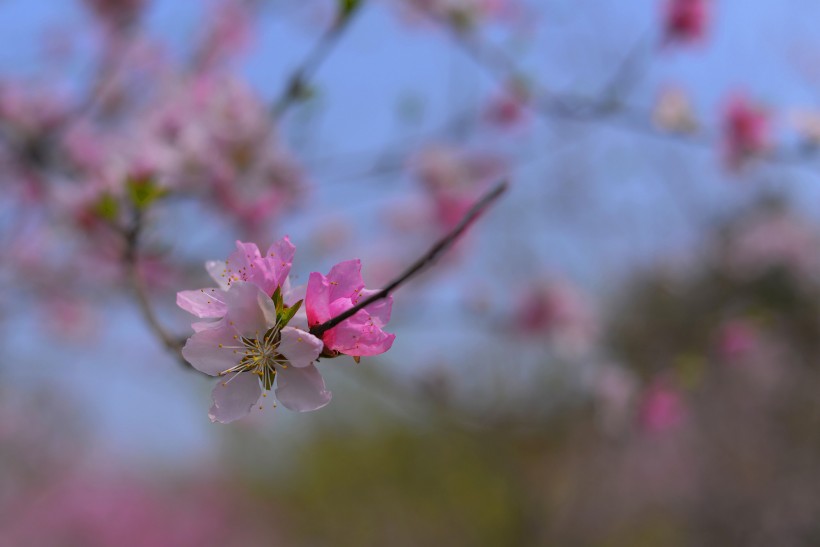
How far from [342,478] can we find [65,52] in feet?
21.8

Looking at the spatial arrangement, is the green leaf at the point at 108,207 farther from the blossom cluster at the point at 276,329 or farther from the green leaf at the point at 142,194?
the blossom cluster at the point at 276,329

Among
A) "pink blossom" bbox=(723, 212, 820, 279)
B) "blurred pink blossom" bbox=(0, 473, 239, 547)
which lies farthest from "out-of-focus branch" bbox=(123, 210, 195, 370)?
"blurred pink blossom" bbox=(0, 473, 239, 547)

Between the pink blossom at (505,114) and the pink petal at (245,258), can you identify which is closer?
the pink petal at (245,258)

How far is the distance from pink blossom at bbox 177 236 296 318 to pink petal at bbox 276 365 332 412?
87 millimetres

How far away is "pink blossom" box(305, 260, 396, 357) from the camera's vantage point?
0.64 meters

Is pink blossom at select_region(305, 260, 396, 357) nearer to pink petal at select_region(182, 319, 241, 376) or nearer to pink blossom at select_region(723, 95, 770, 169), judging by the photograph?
pink petal at select_region(182, 319, 241, 376)

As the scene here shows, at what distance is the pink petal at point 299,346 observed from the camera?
2.04 feet

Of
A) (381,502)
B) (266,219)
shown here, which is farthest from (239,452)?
(266,219)

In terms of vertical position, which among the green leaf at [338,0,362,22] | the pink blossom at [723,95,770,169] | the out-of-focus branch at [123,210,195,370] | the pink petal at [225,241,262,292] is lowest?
the pink petal at [225,241,262,292]

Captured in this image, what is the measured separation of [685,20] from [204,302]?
229 cm

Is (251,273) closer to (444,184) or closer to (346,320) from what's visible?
(346,320)

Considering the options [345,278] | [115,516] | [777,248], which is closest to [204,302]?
[345,278]

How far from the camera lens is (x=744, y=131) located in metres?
2.27

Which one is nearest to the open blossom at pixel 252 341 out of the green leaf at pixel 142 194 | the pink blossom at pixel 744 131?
the green leaf at pixel 142 194
